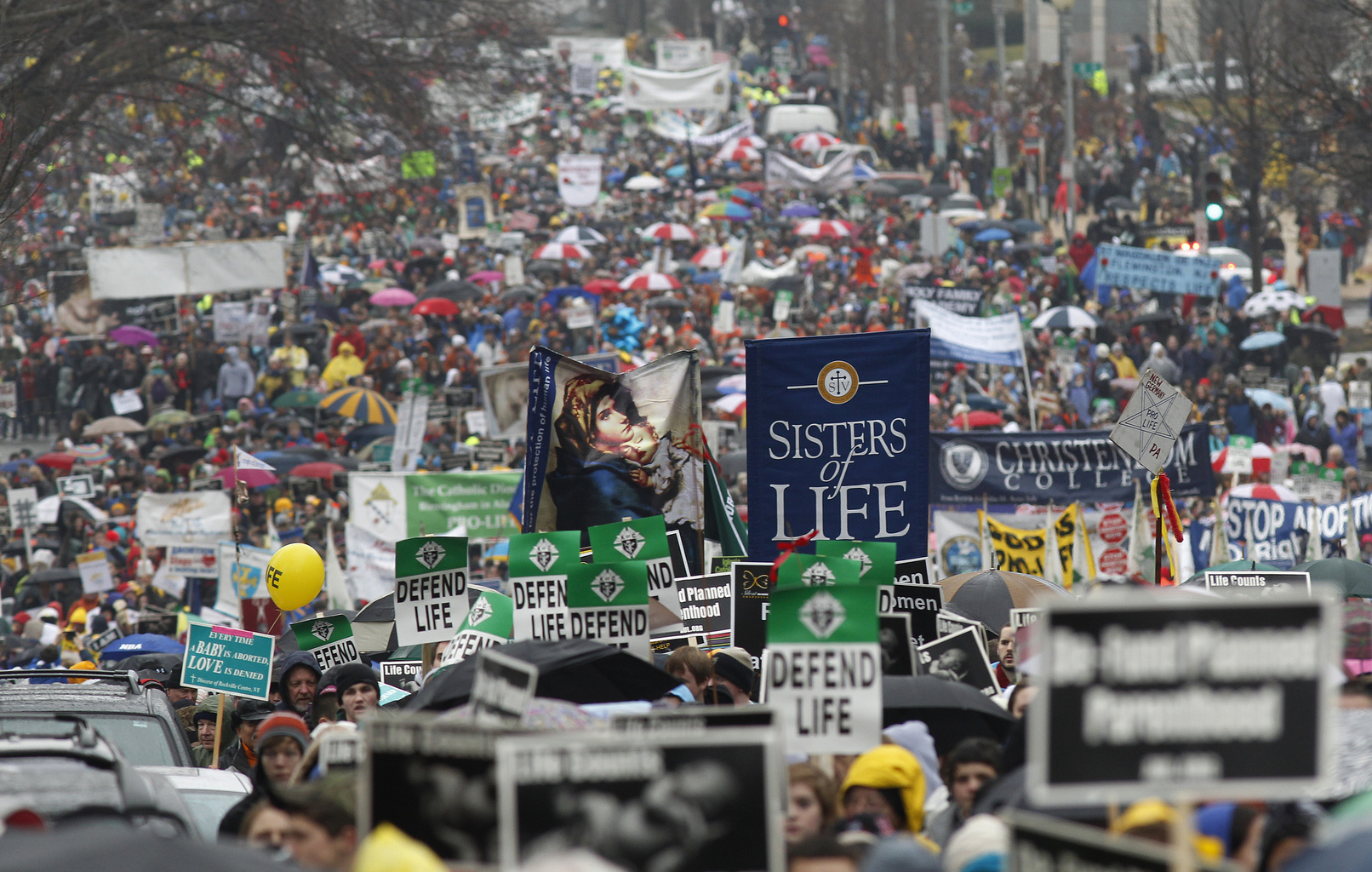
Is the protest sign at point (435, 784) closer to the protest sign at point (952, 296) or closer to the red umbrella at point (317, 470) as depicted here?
the red umbrella at point (317, 470)

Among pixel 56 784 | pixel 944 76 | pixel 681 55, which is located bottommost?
pixel 56 784

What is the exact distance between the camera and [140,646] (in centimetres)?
1332

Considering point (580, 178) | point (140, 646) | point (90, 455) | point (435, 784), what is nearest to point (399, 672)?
point (140, 646)

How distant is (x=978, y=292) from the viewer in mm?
23859

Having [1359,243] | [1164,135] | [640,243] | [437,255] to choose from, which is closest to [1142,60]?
[1164,135]

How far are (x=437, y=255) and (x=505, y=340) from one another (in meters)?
7.81

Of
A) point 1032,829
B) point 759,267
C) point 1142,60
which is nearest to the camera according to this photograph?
point 1032,829

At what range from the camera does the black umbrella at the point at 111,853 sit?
363 cm

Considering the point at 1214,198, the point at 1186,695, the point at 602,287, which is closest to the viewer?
the point at 1186,695

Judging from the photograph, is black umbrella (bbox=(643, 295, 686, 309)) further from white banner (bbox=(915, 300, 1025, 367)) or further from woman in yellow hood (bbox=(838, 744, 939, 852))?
woman in yellow hood (bbox=(838, 744, 939, 852))

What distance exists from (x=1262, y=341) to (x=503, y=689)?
2235 centimetres

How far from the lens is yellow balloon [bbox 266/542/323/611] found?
1147cm

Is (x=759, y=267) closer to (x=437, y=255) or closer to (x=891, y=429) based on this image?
(x=437, y=255)

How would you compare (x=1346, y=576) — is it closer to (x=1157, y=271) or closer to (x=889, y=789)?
(x=889, y=789)
